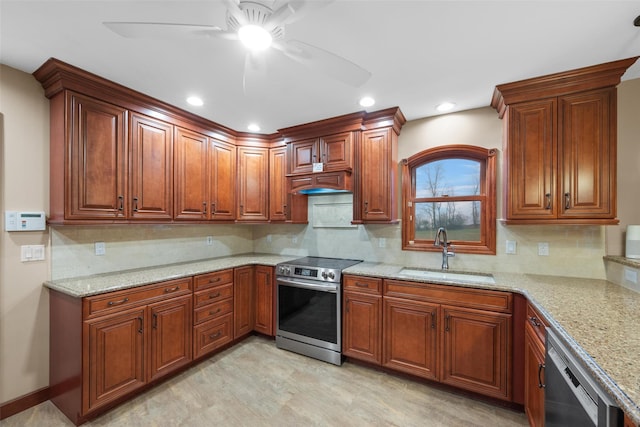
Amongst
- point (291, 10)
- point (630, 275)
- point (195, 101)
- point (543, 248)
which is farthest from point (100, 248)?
point (630, 275)

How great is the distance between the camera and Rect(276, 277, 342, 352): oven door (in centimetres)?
267

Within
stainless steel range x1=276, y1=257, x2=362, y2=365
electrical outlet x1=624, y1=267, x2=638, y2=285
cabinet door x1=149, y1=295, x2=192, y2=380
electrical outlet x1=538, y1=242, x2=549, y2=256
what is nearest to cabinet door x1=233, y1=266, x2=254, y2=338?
stainless steel range x1=276, y1=257, x2=362, y2=365

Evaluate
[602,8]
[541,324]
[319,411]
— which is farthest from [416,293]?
[602,8]

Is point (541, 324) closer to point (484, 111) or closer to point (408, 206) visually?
point (408, 206)

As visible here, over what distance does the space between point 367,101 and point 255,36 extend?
1.50 meters

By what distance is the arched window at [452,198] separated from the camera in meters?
2.65

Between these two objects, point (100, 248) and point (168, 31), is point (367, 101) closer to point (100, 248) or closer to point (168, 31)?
point (168, 31)

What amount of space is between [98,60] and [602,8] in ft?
9.93

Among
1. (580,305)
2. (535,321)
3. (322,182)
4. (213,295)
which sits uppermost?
(322,182)

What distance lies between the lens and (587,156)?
80.3 inches

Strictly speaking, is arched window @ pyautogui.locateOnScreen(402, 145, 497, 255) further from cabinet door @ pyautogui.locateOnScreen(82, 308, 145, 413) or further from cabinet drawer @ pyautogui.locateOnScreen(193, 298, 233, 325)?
cabinet door @ pyautogui.locateOnScreen(82, 308, 145, 413)

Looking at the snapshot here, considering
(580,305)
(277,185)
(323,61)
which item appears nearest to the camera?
(323,61)

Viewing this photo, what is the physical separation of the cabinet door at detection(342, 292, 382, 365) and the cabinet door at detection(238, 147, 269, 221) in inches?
62.0

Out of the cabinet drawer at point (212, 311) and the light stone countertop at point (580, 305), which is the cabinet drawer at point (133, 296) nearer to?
the light stone countertop at point (580, 305)
